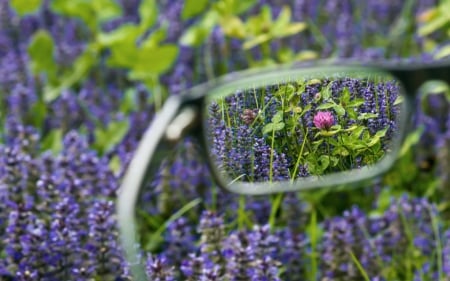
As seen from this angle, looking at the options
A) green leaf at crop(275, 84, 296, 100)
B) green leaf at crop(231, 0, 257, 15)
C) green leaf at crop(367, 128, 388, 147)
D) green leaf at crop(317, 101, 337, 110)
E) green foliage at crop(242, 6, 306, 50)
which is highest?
green leaf at crop(231, 0, 257, 15)

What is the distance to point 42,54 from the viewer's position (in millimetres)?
3418

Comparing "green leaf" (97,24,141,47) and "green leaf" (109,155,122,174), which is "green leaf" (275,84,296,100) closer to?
"green leaf" (109,155,122,174)

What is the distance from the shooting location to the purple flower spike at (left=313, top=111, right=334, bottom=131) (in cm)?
168

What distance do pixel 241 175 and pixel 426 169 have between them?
147 centimetres

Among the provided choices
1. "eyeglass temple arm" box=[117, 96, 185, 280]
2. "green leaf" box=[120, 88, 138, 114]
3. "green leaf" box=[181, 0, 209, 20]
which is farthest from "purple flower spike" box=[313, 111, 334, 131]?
"green leaf" box=[181, 0, 209, 20]

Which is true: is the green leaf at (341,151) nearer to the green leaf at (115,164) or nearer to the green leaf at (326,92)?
the green leaf at (326,92)

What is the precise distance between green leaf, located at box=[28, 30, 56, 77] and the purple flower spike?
1.88 m

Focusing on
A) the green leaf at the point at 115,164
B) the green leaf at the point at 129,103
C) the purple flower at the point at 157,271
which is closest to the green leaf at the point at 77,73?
the green leaf at the point at 129,103

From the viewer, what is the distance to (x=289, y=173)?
168 cm

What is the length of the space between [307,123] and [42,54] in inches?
74.8

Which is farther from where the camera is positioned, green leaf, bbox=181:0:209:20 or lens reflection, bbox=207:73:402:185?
green leaf, bbox=181:0:209:20

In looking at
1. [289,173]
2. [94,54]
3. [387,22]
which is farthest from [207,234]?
[387,22]

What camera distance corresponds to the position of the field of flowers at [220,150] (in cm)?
169

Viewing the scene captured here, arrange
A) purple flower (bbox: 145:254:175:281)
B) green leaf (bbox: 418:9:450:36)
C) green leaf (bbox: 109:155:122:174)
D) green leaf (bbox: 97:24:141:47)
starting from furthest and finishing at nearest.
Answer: green leaf (bbox: 97:24:141:47) < green leaf (bbox: 418:9:450:36) < green leaf (bbox: 109:155:122:174) < purple flower (bbox: 145:254:175:281)
